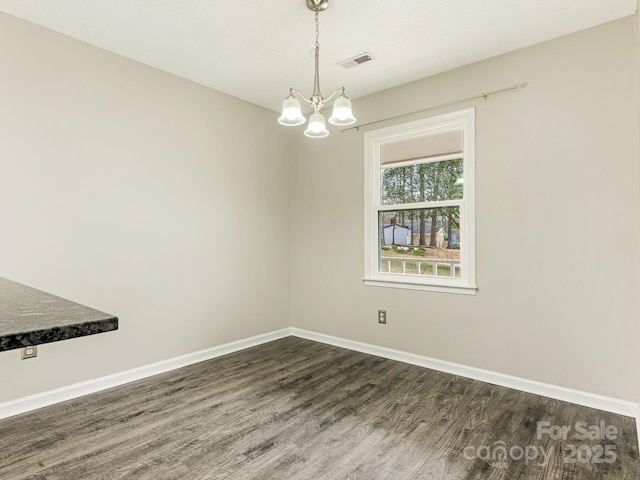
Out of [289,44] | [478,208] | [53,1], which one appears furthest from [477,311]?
[53,1]

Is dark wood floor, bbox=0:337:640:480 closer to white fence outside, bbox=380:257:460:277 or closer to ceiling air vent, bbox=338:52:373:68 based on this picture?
white fence outside, bbox=380:257:460:277

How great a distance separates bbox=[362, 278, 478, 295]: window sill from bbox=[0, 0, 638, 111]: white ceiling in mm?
1872

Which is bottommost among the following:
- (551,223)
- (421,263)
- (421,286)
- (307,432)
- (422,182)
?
(307,432)

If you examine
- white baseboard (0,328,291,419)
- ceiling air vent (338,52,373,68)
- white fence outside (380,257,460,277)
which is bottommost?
white baseboard (0,328,291,419)

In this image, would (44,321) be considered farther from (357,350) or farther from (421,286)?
(357,350)

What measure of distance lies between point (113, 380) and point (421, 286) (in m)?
2.68

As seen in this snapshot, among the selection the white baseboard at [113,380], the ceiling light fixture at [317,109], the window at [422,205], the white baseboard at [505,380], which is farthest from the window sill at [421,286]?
the ceiling light fixture at [317,109]

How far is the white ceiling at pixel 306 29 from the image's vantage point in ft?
7.66

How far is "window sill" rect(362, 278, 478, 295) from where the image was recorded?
311 cm

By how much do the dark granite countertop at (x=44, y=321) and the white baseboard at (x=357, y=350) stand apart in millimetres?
2128

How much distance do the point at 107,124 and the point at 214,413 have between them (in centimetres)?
231

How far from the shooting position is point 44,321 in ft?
2.43

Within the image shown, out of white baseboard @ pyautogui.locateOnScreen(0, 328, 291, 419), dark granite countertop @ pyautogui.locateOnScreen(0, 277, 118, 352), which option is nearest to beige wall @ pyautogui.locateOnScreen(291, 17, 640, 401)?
white baseboard @ pyautogui.locateOnScreen(0, 328, 291, 419)

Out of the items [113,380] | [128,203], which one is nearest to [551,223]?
[128,203]
